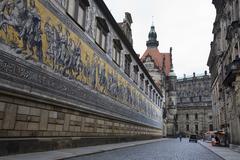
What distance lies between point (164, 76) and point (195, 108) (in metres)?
18.8

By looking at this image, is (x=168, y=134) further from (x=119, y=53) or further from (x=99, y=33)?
(x=99, y=33)

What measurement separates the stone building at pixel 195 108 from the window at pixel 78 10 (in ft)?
209

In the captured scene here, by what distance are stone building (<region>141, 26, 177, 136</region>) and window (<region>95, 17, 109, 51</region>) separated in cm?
3988

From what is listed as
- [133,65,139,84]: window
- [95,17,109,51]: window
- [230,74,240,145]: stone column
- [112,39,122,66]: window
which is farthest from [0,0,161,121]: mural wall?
[133,65,139,84]: window

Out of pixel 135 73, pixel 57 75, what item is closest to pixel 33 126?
pixel 57 75

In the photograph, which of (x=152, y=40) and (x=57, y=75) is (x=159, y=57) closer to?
(x=152, y=40)

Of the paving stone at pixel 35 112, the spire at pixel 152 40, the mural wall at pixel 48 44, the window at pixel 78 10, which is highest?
the spire at pixel 152 40

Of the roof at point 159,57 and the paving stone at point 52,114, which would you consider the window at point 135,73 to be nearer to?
the paving stone at point 52,114

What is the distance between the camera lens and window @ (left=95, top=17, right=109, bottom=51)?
1759 centimetres

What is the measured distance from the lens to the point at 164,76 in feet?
209

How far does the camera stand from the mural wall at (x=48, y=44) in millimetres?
8750

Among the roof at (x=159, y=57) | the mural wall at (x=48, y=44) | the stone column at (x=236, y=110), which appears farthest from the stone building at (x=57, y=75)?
the roof at (x=159, y=57)

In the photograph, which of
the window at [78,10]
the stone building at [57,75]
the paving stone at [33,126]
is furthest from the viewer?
the window at [78,10]

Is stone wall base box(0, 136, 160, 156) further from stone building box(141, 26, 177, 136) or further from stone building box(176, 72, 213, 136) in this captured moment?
stone building box(176, 72, 213, 136)
